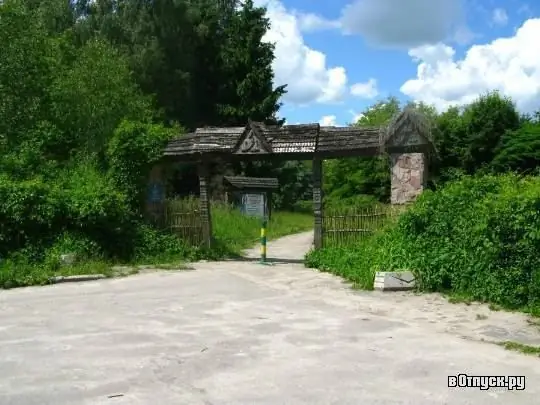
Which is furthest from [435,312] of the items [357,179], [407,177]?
[357,179]

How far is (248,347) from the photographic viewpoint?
789 centimetres

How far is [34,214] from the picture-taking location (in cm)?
1564

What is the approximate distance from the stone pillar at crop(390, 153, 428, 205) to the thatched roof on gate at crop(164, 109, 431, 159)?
1.09m

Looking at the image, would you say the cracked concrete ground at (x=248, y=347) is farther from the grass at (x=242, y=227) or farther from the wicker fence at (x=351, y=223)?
the grass at (x=242, y=227)

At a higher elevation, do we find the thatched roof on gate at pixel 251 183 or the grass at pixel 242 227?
the thatched roof on gate at pixel 251 183

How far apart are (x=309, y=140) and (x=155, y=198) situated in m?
5.16

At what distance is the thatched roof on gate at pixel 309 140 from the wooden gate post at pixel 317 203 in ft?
1.25

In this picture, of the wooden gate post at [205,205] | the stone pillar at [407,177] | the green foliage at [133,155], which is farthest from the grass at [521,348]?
the green foliage at [133,155]

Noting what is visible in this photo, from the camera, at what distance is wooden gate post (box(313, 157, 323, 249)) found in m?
16.7

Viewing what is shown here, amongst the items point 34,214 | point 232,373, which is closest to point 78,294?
point 34,214

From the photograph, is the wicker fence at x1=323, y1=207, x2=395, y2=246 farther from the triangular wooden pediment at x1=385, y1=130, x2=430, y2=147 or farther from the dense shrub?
the triangular wooden pediment at x1=385, y1=130, x2=430, y2=147

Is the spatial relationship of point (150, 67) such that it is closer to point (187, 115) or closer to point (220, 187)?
point (187, 115)

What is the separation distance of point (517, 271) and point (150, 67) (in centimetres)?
2942

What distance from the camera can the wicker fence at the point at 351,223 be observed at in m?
16.1
